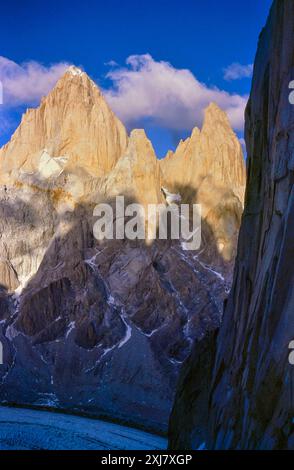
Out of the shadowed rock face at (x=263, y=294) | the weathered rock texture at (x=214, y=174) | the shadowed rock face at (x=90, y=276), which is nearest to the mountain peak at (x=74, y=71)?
the shadowed rock face at (x=90, y=276)

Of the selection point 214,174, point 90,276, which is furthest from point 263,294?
point 214,174

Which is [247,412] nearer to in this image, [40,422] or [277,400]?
[277,400]

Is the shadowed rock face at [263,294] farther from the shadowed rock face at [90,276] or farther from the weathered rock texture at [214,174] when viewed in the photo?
the weathered rock texture at [214,174]

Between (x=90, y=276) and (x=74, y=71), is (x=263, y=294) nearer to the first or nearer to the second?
(x=90, y=276)

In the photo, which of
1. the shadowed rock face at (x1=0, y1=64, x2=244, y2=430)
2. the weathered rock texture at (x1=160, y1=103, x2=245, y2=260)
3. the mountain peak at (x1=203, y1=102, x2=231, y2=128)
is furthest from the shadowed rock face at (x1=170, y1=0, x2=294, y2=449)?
the mountain peak at (x1=203, y1=102, x2=231, y2=128)

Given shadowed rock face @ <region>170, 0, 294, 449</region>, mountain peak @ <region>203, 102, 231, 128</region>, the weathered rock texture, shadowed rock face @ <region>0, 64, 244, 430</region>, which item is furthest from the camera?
mountain peak @ <region>203, 102, 231, 128</region>

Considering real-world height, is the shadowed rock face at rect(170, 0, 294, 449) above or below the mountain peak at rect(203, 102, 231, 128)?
below

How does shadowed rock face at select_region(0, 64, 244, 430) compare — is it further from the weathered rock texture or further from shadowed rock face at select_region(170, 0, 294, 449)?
shadowed rock face at select_region(170, 0, 294, 449)
